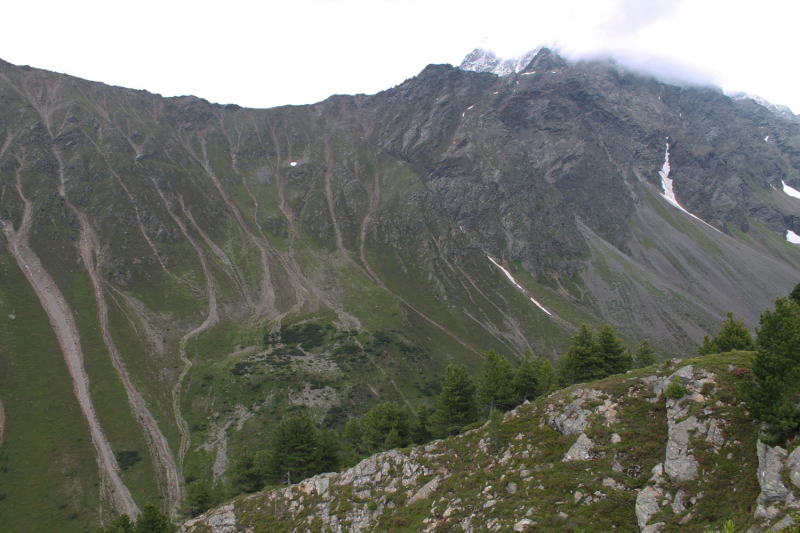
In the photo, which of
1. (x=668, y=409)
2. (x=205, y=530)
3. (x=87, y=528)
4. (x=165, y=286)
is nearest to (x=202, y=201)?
(x=165, y=286)

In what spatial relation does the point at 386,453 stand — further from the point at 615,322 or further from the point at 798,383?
the point at 615,322

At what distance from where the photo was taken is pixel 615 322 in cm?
15800

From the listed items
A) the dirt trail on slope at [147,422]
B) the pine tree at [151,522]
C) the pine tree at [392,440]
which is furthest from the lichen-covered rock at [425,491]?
the dirt trail on slope at [147,422]

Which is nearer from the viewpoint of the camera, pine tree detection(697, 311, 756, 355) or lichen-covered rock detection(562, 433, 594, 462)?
lichen-covered rock detection(562, 433, 594, 462)

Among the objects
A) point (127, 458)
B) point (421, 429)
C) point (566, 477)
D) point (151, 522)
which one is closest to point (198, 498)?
point (151, 522)

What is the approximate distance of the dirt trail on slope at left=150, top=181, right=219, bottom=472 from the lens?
75812 millimetres

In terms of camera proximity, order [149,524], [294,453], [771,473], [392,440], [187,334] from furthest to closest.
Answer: [187,334] < [294,453] < [392,440] < [149,524] < [771,473]

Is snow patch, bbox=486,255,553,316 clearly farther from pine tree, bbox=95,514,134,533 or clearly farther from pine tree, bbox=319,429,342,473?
pine tree, bbox=95,514,134,533

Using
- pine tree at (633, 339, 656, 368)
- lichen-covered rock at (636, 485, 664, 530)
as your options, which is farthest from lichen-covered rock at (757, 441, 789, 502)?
pine tree at (633, 339, 656, 368)

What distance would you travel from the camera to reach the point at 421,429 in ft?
143

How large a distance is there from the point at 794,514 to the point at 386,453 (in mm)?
25631

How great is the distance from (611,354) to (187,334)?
4278 inches

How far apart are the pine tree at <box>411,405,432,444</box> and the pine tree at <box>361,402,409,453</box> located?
3.97 ft

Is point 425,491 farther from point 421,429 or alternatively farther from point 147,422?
point 147,422
